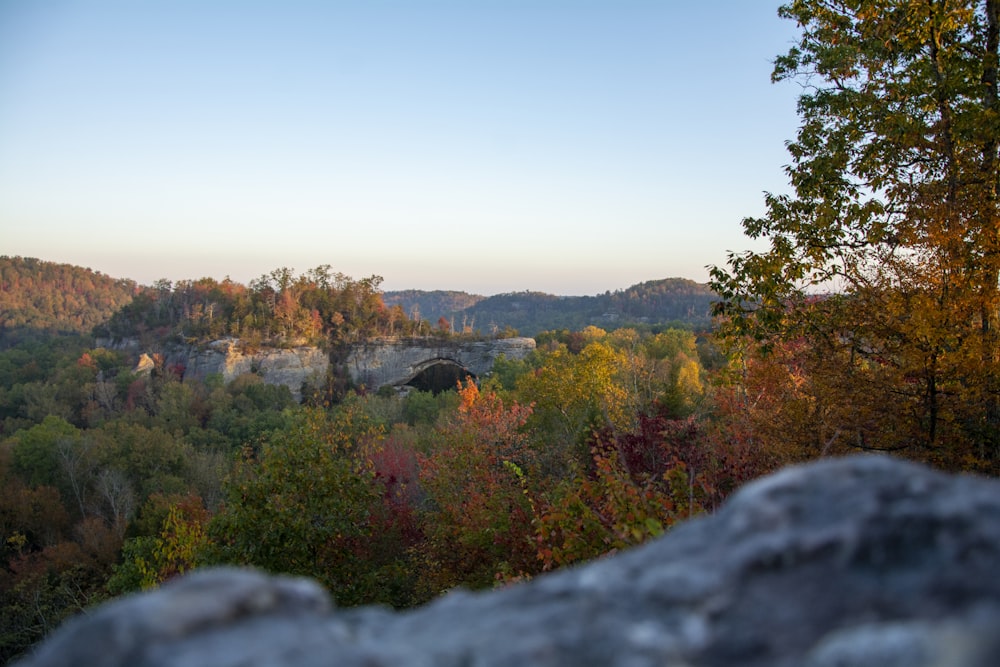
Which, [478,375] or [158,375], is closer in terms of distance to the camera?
[158,375]

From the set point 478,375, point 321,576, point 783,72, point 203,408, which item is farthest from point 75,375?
point 783,72

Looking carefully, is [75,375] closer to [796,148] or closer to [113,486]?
Result: [113,486]

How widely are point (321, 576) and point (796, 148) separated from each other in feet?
37.4

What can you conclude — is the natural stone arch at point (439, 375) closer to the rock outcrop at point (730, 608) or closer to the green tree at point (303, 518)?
the green tree at point (303, 518)

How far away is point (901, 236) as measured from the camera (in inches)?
320

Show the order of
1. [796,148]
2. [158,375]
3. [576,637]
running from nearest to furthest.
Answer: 1. [576,637]
2. [796,148]
3. [158,375]

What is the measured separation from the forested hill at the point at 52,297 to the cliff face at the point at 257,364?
207 ft

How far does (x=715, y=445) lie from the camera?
13.9m

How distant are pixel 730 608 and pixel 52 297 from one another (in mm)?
180212

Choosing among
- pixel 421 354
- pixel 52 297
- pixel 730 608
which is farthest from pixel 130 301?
pixel 730 608

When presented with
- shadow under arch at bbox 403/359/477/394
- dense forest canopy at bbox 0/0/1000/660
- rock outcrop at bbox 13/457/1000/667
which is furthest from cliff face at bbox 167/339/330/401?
rock outcrop at bbox 13/457/1000/667

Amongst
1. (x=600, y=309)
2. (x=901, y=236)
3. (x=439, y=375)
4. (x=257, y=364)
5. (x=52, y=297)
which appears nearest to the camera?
(x=901, y=236)

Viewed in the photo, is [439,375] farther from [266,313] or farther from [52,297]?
[52,297]

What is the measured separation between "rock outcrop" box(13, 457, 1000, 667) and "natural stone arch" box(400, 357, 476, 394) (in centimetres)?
7583
